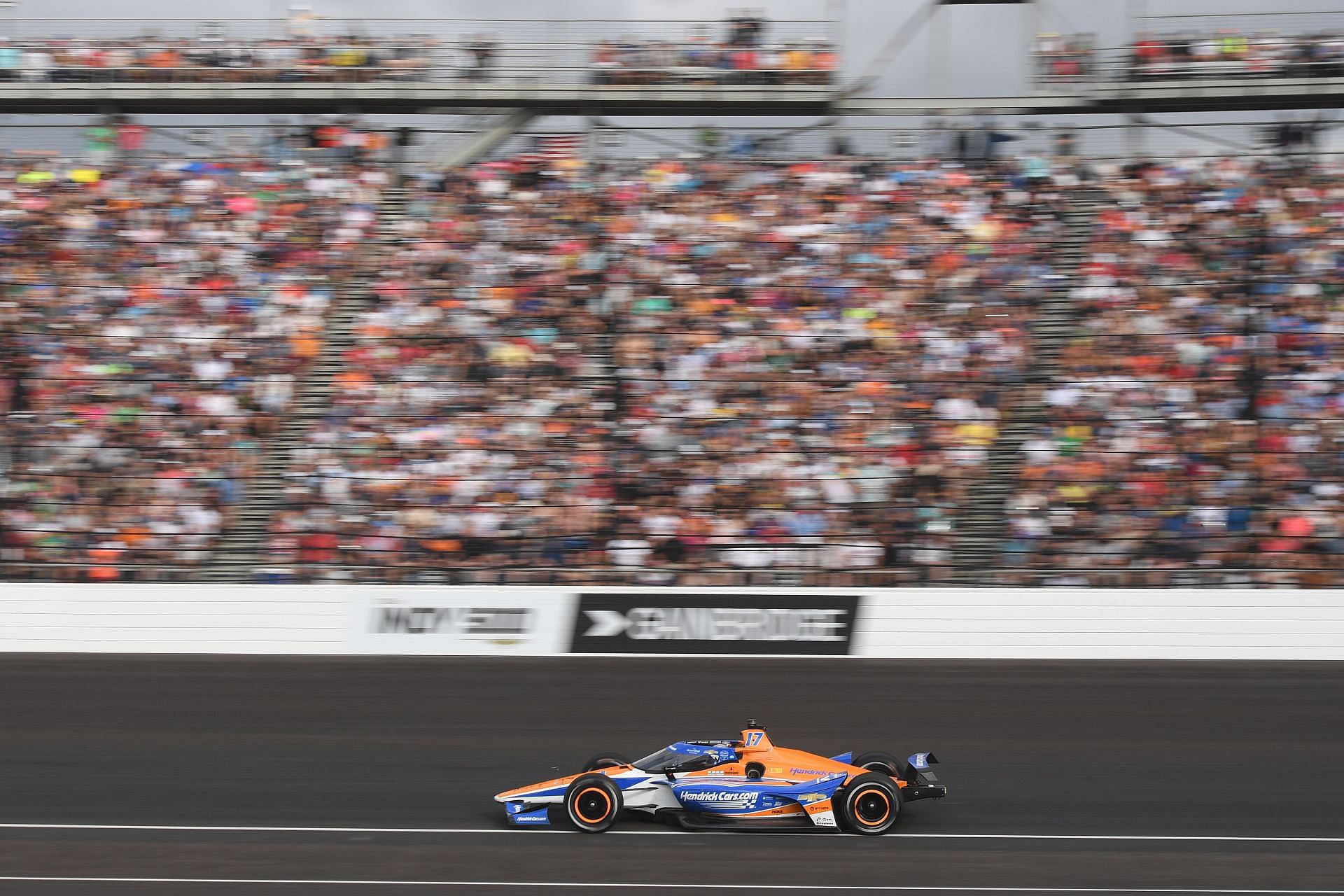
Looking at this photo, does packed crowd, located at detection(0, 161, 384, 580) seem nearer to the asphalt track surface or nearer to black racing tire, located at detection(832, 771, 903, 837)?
the asphalt track surface

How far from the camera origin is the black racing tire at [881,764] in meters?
7.67

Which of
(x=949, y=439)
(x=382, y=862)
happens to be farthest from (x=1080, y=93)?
(x=382, y=862)

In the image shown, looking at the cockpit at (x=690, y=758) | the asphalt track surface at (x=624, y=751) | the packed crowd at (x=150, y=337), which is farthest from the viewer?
the packed crowd at (x=150, y=337)

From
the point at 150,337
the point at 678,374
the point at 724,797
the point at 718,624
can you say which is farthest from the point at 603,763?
the point at 150,337

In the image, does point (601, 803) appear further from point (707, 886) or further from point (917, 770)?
point (917, 770)

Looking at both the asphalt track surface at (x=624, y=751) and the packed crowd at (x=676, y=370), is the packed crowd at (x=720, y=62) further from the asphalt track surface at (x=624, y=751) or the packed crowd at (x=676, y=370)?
the asphalt track surface at (x=624, y=751)

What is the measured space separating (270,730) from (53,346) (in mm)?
7230

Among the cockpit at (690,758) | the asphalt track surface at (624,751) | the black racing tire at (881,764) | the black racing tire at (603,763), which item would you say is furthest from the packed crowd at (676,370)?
the cockpit at (690,758)

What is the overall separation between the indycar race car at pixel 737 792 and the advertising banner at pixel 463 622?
5756 mm

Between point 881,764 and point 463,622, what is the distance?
6464mm

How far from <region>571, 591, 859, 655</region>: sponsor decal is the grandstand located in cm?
28

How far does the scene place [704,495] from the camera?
14.1 m

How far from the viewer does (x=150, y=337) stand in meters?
15.4

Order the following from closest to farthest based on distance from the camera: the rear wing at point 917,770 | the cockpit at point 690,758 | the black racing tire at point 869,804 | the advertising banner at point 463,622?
the black racing tire at point 869,804 → the cockpit at point 690,758 → the rear wing at point 917,770 → the advertising banner at point 463,622
